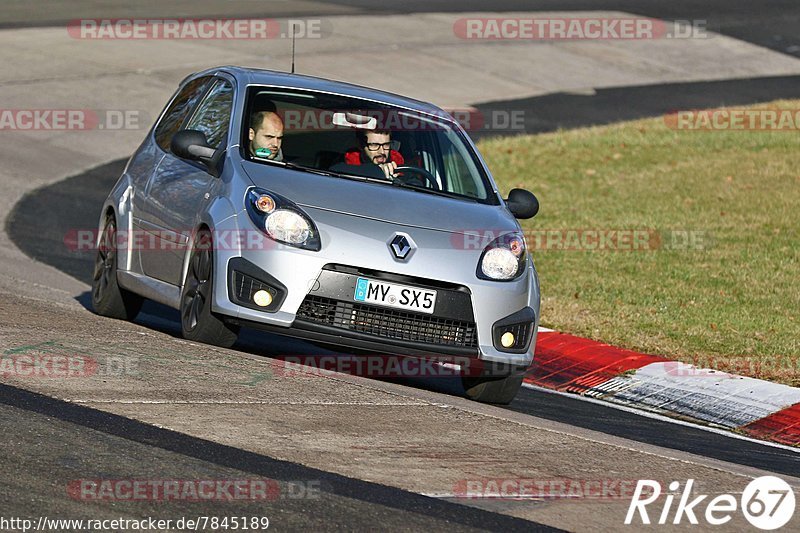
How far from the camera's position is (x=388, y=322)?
7.99 metres

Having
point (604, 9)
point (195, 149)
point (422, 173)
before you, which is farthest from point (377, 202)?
point (604, 9)

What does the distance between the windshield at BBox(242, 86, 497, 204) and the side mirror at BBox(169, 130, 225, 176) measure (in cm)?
20

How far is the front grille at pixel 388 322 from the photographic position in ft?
26.0

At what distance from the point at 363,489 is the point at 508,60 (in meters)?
20.6

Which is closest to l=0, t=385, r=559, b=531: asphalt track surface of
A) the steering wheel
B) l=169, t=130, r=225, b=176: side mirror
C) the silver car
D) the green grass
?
the silver car

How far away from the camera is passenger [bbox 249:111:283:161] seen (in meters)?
8.80

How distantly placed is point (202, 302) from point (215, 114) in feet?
4.99

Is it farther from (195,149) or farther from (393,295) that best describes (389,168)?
(393,295)

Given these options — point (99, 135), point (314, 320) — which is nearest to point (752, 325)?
point (314, 320)

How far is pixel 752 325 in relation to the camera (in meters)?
11.7

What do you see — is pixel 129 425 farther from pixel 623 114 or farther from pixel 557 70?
pixel 557 70
